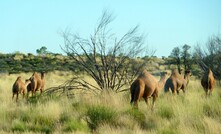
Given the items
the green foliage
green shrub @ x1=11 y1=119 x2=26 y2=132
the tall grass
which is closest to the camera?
the tall grass

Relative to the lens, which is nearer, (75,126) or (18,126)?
(75,126)

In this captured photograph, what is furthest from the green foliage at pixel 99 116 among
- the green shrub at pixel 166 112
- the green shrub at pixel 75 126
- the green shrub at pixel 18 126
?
the green shrub at pixel 18 126

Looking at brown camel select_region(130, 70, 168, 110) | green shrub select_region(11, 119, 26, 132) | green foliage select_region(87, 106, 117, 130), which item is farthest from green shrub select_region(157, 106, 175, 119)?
green shrub select_region(11, 119, 26, 132)

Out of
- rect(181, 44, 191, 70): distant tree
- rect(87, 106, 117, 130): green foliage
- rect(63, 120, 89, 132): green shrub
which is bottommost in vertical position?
rect(63, 120, 89, 132): green shrub

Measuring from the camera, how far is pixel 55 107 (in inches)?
474

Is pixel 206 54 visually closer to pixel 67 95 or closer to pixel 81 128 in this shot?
pixel 67 95

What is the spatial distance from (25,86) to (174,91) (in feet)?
19.0

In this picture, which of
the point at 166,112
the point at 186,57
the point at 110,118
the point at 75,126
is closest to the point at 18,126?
the point at 75,126

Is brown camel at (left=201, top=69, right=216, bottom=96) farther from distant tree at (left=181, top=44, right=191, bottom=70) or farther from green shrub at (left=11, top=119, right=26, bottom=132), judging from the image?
distant tree at (left=181, top=44, right=191, bottom=70)

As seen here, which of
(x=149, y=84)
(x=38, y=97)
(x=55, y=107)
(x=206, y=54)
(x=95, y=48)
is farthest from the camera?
(x=206, y=54)

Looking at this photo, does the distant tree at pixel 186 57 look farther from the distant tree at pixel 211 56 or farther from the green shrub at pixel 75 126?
the green shrub at pixel 75 126

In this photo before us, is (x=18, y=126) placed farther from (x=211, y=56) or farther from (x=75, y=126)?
(x=211, y=56)

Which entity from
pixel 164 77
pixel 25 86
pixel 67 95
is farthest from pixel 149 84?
pixel 25 86

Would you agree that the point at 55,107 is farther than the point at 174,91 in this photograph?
No
